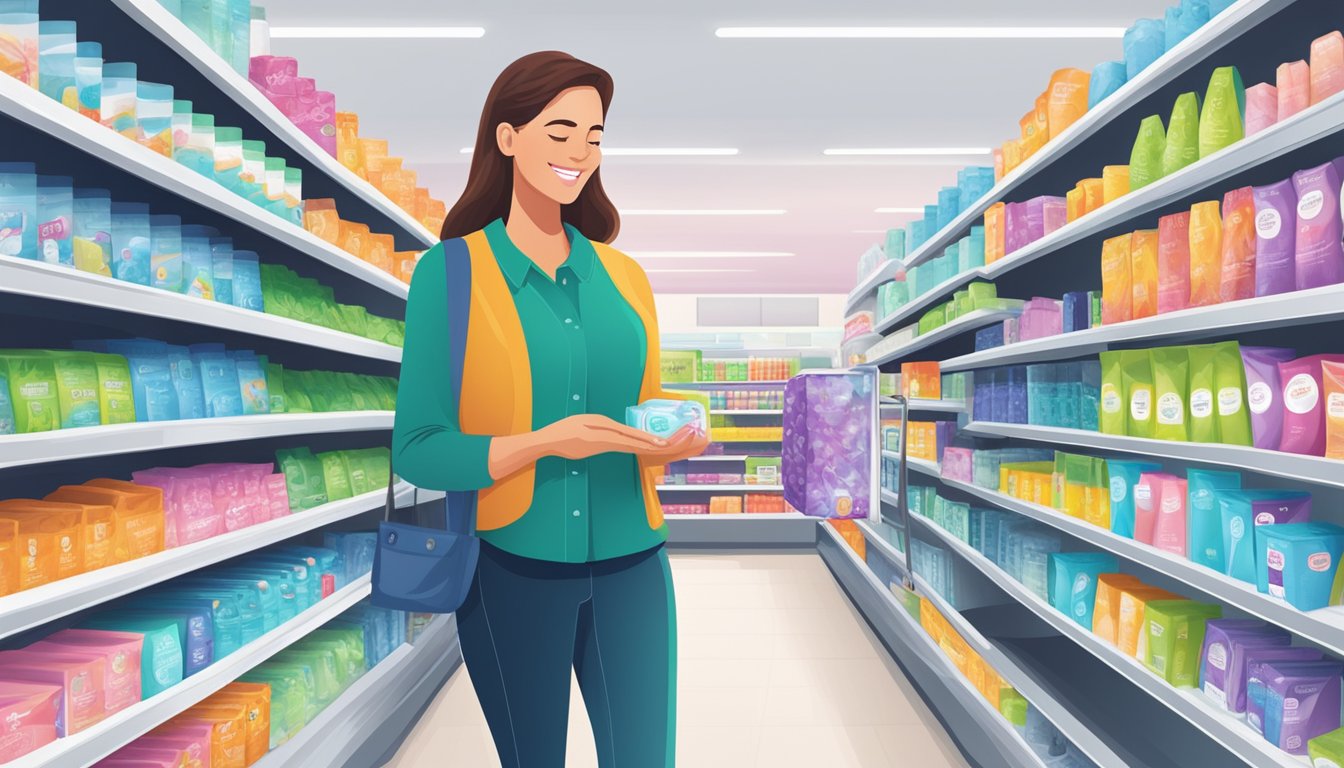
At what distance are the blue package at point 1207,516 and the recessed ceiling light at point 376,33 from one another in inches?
190

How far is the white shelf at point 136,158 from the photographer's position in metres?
1.56

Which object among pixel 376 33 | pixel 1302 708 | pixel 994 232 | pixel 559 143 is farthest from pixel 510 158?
pixel 376 33

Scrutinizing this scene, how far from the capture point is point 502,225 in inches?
59.2

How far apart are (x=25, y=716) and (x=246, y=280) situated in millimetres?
1328

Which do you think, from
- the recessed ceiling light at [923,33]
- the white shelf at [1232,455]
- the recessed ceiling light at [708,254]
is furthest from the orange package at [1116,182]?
the recessed ceiling light at [708,254]

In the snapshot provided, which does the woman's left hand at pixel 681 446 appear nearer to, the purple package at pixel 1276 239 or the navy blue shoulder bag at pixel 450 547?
the navy blue shoulder bag at pixel 450 547

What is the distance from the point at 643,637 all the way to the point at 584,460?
12.8 inches

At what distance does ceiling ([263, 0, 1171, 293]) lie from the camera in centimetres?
518

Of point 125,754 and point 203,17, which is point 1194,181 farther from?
point 125,754

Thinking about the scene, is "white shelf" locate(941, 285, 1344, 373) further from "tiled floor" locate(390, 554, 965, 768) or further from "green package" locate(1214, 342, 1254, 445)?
"tiled floor" locate(390, 554, 965, 768)

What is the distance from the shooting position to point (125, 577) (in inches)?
73.0

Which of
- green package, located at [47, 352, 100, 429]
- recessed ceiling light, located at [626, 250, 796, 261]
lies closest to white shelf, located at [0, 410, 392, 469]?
green package, located at [47, 352, 100, 429]

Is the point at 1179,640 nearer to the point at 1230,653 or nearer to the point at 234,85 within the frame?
the point at 1230,653

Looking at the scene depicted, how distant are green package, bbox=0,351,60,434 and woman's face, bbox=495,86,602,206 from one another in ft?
3.57
